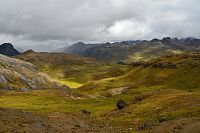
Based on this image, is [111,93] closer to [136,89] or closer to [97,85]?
[136,89]

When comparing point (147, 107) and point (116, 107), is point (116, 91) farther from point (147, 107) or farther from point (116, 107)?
point (147, 107)

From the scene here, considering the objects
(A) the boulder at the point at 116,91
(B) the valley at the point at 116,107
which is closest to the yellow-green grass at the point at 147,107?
(B) the valley at the point at 116,107

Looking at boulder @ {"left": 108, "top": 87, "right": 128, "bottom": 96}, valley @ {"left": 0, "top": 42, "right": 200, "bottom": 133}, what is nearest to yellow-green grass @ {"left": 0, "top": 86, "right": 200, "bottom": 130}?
valley @ {"left": 0, "top": 42, "right": 200, "bottom": 133}

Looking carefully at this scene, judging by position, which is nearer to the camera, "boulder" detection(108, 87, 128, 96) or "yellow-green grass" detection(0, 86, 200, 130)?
"yellow-green grass" detection(0, 86, 200, 130)

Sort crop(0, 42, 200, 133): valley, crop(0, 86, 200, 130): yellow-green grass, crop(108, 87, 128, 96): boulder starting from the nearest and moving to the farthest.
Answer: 1. crop(0, 42, 200, 133): valley
2. crop(0, 86, 200, 130): yellow-green grass
3. crop(108, 87, 128, 96): boulder

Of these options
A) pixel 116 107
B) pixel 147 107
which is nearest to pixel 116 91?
pixel 116 107

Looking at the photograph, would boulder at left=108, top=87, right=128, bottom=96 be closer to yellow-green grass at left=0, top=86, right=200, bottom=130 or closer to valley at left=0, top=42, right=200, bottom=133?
valley at left=0, top=42, right=200, bottom=133

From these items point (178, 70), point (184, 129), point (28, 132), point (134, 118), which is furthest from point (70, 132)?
point (178, 70)

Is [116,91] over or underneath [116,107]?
underneath

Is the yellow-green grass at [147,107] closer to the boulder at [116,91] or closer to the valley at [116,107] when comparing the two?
the valley at [116,107]

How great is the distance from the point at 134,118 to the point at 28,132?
2981 cm

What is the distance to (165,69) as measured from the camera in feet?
654

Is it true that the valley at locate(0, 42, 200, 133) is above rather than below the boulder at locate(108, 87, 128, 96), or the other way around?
above


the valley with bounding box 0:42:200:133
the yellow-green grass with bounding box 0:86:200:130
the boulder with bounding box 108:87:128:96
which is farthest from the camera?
the boulder with bounding box 108:87:128:96
